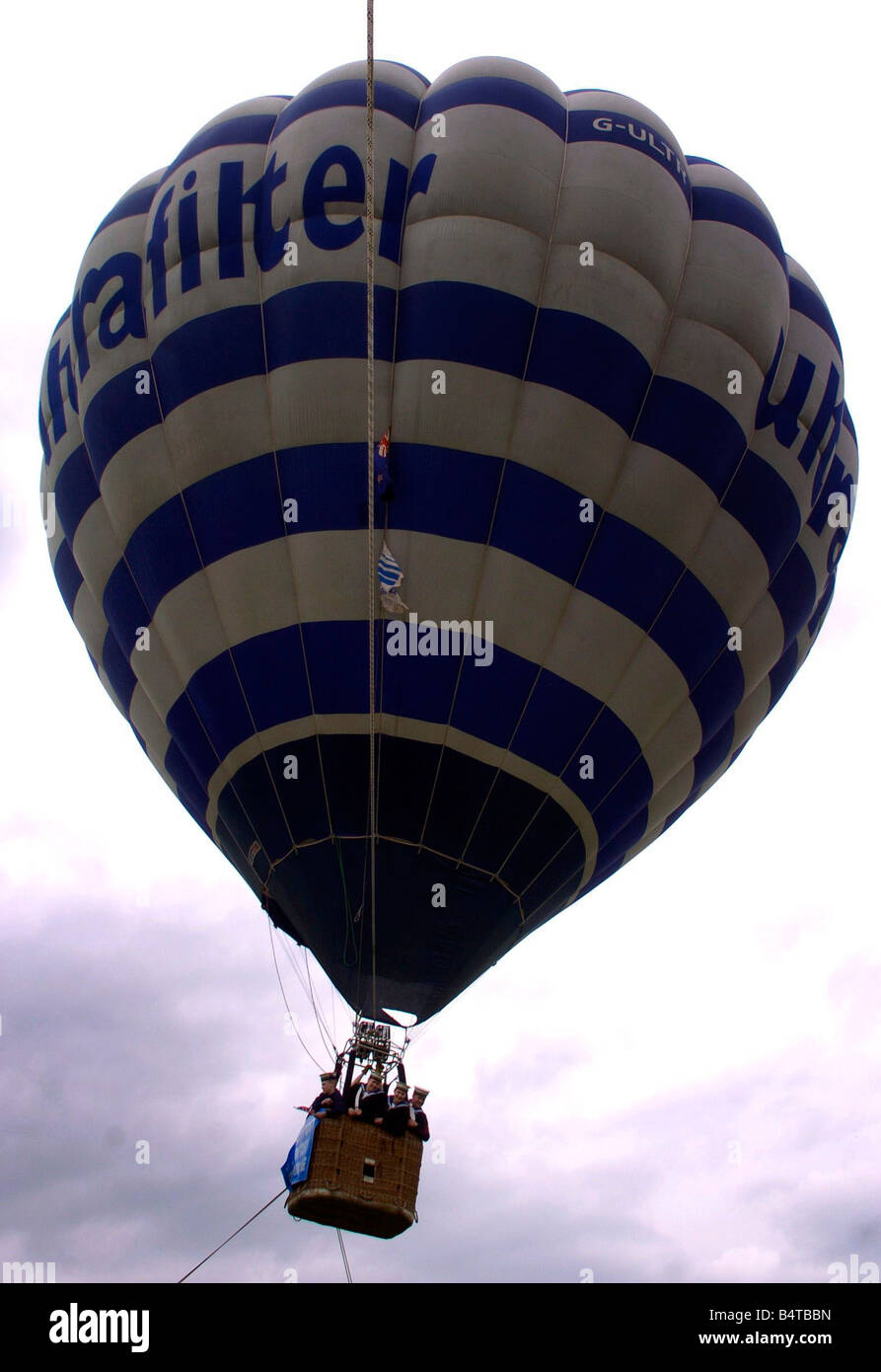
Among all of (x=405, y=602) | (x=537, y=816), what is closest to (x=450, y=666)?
(x=405, y=602)

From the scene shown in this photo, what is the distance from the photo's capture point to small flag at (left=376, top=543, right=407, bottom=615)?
27.6ft

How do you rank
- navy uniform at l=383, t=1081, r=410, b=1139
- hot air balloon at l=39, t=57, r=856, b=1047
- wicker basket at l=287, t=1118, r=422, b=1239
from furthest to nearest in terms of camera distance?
1. hot air balloon at l=39, t=57, r=856, b=1047
2. navy uniform at l=383, t=1081, r=410, b=1139
3. wicker basket at l=287, t=1118, r=422, b=1239

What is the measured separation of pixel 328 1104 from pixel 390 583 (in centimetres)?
330

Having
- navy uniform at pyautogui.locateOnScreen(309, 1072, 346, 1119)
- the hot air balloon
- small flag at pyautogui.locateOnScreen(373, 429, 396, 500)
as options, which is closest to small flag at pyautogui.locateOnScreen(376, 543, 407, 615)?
the hot air balloon

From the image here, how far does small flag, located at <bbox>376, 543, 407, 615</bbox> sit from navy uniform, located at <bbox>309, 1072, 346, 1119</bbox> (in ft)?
10.1

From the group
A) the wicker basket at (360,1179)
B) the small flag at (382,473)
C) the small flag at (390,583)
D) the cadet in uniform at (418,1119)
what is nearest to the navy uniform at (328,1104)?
the wicker basket at (360,1179)

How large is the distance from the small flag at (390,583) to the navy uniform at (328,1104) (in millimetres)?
3072

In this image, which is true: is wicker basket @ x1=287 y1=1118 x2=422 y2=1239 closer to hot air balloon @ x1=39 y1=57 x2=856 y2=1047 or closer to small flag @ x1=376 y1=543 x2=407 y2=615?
hot air balloon @ x1=39 y1=57 x2=856 y2=1047

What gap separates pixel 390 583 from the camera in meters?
8.40

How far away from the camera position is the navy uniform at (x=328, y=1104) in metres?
7.66

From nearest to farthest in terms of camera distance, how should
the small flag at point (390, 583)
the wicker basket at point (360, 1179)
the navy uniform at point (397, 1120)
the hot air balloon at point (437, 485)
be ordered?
the wicker basket at point (360, 1179) < the navy uniform at point (397, 1120) < the small flag at point (390, 583) < the hot air balloon at point (437, 485)

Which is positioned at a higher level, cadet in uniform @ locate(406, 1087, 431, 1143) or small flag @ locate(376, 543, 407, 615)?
small flag @ locate(376, 543, 407, 615)

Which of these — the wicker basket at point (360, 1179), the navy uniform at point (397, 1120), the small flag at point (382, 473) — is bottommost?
the wicker basket at point (360, 1179)

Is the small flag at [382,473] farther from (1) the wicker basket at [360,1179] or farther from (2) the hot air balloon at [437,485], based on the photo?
(1) the wicker basket at [360,1179]
